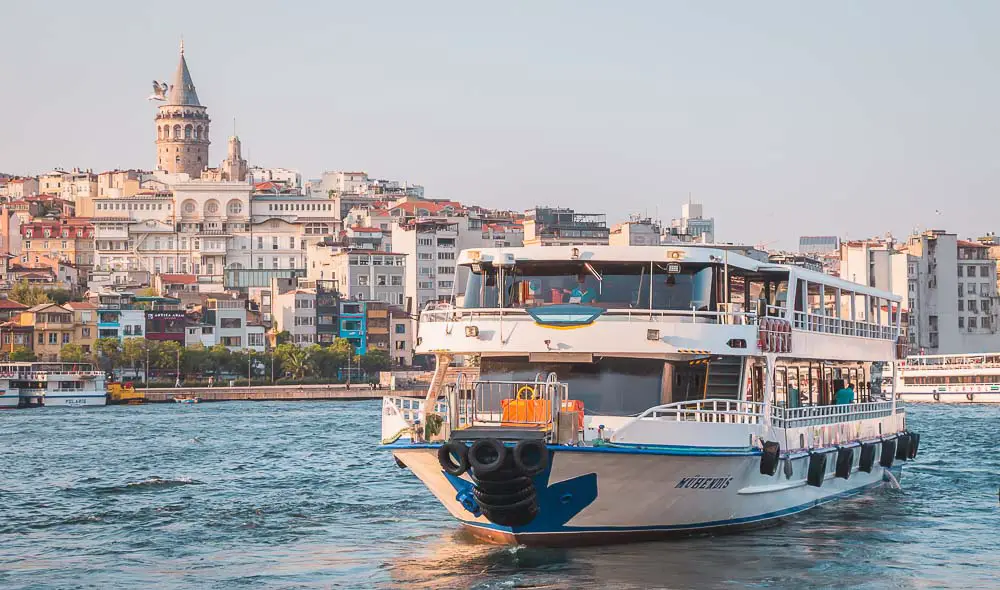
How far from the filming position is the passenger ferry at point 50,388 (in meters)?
→ 90.3

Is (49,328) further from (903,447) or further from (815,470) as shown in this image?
(815,470)

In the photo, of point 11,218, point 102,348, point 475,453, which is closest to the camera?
point 475,453

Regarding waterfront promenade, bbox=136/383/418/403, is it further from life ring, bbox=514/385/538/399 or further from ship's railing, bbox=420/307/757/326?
life ring, bbox=514/385/538/399

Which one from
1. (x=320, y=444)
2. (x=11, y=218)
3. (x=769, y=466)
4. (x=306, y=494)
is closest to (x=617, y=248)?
(x=769, y=466)

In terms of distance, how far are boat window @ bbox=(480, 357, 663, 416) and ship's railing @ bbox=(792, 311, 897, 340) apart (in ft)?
11.8

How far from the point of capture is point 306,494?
99.8 feet

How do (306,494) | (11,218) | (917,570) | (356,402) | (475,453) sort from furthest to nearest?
(11,218) < (356,402) < (306,494) < (917,570) < (475,453)

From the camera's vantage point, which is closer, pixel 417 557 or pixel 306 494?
pixel 417 557

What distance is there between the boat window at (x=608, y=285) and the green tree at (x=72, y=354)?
88.4m

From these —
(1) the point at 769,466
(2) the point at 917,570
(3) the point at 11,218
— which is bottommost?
(2) the point at 917,570

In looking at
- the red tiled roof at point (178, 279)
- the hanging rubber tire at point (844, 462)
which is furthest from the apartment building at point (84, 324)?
the hanging rubber tire at point (844, 462)

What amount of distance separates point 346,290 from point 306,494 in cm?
10457

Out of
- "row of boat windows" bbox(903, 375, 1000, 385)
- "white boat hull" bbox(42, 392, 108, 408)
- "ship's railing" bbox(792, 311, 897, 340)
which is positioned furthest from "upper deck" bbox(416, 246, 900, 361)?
"white boat hull" bbox(42, 392, 108, 408)

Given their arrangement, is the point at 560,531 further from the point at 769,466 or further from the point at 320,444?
the point at 320,444
